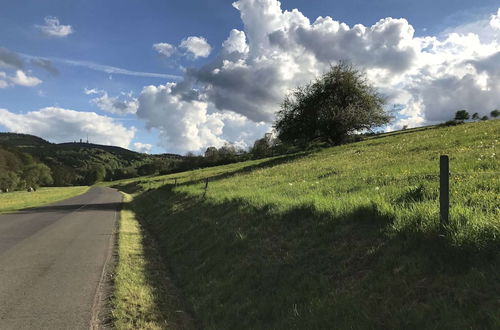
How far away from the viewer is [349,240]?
21.8 ft

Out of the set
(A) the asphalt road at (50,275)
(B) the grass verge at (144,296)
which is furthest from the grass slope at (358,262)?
(A) the asphalt road at (50,275)

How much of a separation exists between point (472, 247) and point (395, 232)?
139 centimetres

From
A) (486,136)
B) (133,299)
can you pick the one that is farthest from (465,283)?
(486,136)

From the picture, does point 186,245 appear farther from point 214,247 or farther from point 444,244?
point 444,244

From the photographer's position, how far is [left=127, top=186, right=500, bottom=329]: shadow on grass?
4168 millimetres

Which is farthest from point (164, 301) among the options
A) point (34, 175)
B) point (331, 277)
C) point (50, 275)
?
point (34, 175)

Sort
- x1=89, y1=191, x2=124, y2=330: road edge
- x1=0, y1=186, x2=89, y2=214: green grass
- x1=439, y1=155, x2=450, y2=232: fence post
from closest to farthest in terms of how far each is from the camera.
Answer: x1=439, y1=155, x2=450, y2=232: fence post, x1=89, y1=191, x2=124, y2=330: road edge, x1=0, y1=186, x2=89, y2=214: green grass

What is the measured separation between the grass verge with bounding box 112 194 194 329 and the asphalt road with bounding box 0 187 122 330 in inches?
20.1

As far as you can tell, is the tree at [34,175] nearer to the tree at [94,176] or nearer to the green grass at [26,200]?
the tree at [94,176]

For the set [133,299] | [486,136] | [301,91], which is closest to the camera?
[133,299]

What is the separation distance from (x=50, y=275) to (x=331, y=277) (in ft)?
22.8

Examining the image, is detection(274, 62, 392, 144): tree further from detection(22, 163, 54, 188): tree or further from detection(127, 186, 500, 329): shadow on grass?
detection(22, 163, 54, 188): tree

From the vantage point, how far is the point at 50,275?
862 centimetres

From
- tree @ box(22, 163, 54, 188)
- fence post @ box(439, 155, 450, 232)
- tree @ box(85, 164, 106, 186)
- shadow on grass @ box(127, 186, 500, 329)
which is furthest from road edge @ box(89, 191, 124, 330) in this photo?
tree @ box(85, 164, 106, 186)
